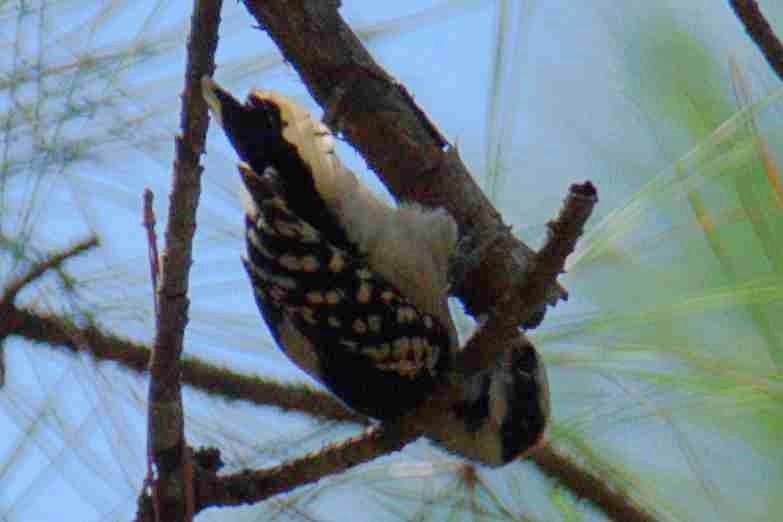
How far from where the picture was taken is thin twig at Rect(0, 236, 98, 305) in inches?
56.2

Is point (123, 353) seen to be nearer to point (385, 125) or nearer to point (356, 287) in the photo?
point (356, 287)

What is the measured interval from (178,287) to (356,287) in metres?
0.59

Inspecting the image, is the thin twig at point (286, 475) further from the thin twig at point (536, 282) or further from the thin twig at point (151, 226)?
the thin twig at point (151, 226)

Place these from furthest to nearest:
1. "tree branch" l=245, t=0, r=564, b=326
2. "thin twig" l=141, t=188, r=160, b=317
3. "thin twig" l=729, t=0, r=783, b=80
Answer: "tree branch" l=245, t=0, r=564, b=326 → "thin twig" l=729, t=0, r=783, b=80 → "thin twig" l=141, t=188, r=160, b=317

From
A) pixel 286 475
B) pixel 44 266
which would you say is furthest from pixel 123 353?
pixel 286 475

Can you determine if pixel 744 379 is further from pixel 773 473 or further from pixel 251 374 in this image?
pixel 251 374

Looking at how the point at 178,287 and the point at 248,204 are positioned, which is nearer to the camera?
the point at 178,287

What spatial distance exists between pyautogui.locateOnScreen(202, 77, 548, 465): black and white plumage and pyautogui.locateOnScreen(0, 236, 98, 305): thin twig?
21 cm

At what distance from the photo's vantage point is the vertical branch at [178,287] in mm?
1076

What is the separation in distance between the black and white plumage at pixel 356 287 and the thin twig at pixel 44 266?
8.2 inches

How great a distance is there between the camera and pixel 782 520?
1.25 m

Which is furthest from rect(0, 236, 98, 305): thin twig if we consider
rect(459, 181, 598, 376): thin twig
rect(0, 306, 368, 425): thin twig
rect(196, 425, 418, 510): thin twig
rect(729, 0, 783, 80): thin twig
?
rect(729, 0, 783, 80): thin twig

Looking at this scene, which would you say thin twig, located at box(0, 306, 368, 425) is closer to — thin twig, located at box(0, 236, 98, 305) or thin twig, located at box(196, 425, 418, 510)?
thin twig, located at box(0, 236, 98, 305)

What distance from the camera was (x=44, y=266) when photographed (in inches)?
57.3
